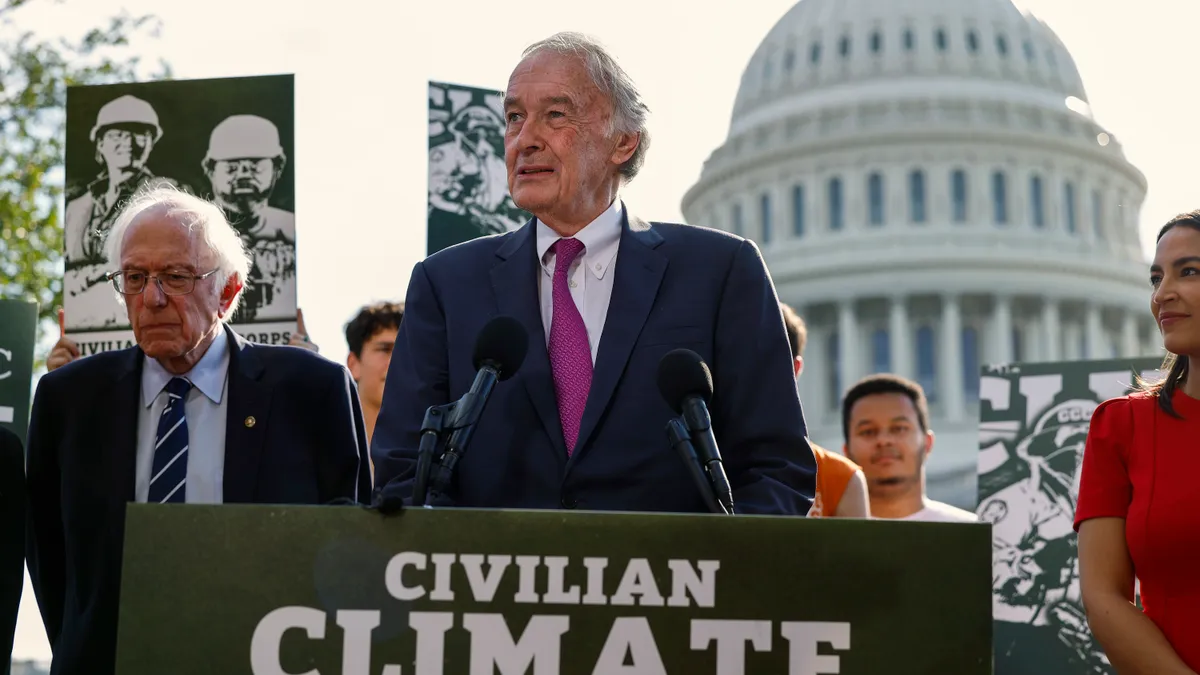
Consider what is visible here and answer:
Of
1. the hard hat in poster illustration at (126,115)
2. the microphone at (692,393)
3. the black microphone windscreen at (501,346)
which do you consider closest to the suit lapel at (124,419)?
the black microphone windscreen at (501,346)

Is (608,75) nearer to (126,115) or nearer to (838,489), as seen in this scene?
(126,115)

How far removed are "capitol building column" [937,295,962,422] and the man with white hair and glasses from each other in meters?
59.8

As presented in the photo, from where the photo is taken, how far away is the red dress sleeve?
3400 mm

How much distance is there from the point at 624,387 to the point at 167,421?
108 centimetres

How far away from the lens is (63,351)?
4.84m

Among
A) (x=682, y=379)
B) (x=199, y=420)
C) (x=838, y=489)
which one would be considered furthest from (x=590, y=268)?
(x=838, y=489)

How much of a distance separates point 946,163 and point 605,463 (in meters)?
68.3

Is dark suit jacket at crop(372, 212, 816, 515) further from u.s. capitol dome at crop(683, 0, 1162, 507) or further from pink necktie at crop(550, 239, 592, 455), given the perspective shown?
u.s. capitol dome at crop(683, 0, 1162, 507)

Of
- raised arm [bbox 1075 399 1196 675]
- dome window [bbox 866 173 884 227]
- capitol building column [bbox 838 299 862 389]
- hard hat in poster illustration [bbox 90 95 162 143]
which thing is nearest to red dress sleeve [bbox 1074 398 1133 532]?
raised arm [bbox 1075 399 1196 675]

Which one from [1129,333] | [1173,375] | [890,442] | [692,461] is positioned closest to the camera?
[692,461]

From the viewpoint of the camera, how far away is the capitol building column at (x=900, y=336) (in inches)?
2539

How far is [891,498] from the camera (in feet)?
23.6

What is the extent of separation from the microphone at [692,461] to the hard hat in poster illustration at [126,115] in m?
3.15

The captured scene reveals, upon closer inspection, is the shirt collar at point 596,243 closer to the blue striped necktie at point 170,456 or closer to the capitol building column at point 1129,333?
the blue striped necktie at point 170,456
